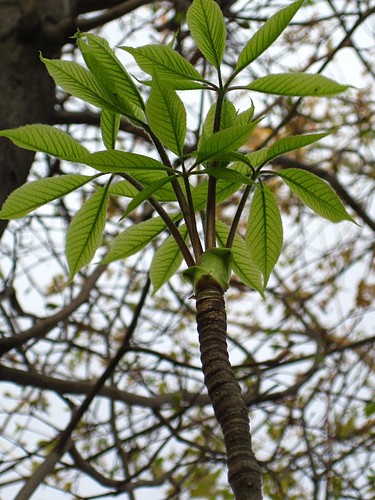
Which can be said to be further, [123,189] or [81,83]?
[123,189]

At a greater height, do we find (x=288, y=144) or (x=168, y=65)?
(x=168, y=65)

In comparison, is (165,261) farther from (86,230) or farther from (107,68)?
(107,68)

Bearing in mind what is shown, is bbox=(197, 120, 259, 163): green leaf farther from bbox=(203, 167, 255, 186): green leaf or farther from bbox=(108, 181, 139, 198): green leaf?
bbox=(108, 181, 139, 198): green leaf

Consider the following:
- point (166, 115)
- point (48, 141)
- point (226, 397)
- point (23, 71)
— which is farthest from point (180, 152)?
point (23, 71)

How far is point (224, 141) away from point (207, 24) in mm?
195

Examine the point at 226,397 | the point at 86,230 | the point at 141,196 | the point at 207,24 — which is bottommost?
the point at 226,397

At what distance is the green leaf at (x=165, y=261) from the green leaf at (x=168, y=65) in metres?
0.24

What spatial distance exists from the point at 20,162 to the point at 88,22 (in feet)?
1.65


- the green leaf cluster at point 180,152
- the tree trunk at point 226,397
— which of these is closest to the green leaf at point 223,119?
the green leaf cluster at point 180,152

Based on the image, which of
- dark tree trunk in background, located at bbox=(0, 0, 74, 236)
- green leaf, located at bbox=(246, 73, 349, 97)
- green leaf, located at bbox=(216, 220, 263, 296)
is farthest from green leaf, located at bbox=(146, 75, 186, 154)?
dark tree trunk in background, located at bbox=(0, 0, 74, 236)

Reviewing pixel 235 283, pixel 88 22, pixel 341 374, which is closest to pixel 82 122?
pixel 88 22

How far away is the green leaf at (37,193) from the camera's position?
2.77 feet

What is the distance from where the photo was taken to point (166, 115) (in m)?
0.76

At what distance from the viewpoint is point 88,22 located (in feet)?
5.96
